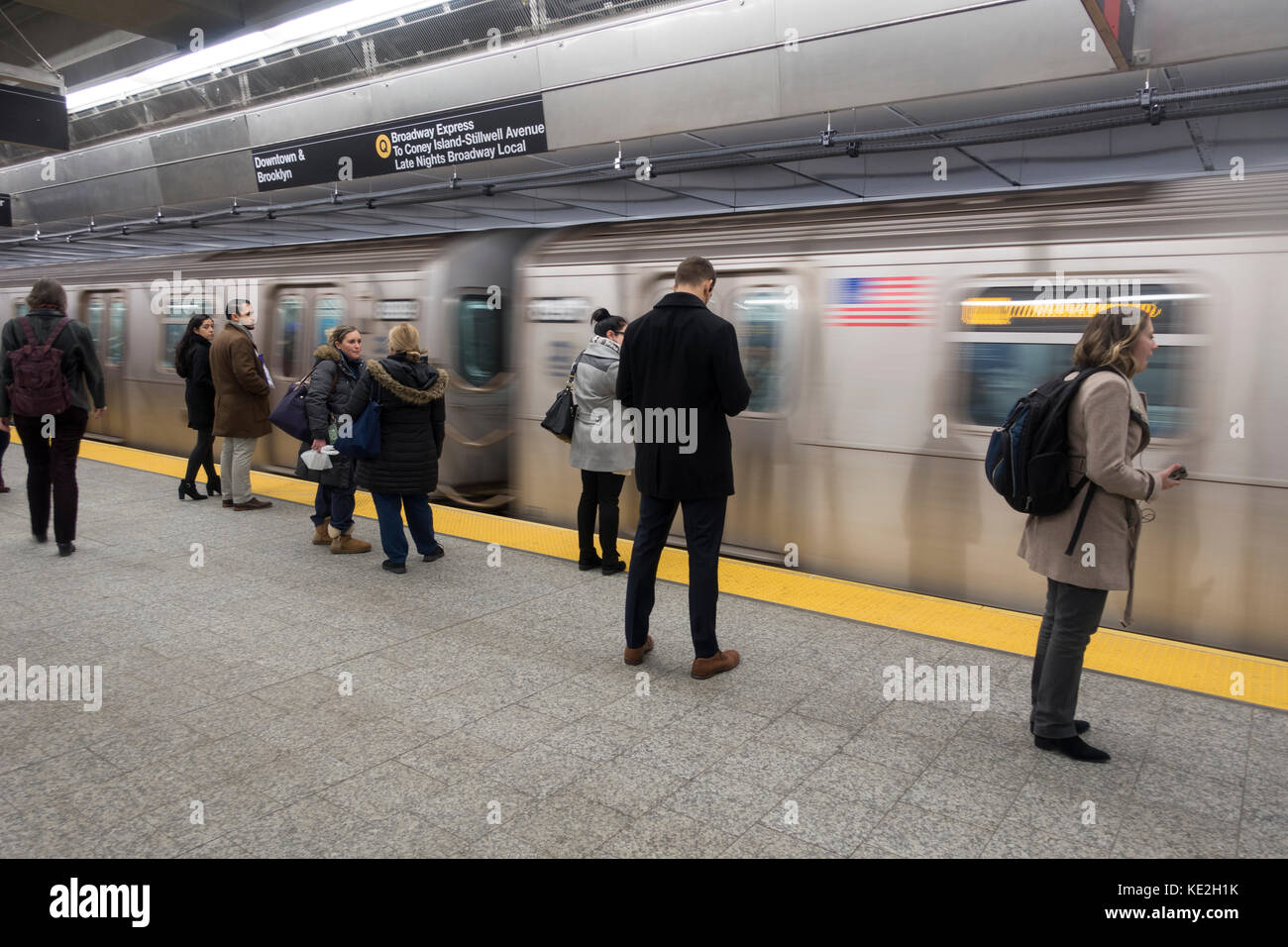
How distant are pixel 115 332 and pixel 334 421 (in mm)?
6978

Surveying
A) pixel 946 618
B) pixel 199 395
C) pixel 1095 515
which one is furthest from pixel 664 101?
pixel 199 395

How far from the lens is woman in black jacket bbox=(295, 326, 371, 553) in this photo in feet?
20.9

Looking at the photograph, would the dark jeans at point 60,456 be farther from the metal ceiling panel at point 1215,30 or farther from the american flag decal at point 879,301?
the metal ceiling panel at point 1215,30

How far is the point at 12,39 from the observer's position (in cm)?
954

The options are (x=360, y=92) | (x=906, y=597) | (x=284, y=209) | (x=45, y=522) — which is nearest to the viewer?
(x=906, y=597)

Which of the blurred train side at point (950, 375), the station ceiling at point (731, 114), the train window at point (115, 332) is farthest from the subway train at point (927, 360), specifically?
the train window at point (115, 332)

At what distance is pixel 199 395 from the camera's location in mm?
8156

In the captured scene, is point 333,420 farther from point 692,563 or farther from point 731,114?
point 731,114

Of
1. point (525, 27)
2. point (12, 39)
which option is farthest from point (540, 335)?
point (12, 39)

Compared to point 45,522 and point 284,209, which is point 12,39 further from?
A: point 45,522

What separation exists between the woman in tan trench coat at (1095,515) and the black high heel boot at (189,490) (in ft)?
24.4

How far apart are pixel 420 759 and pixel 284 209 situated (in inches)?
303

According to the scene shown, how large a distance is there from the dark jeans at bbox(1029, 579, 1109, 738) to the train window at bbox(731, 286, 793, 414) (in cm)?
273

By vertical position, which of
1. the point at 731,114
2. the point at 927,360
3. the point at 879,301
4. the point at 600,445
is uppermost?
the point at 731,114
